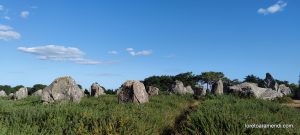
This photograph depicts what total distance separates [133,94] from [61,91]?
4.79 metres

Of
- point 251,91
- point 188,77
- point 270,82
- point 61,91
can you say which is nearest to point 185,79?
point 188,77

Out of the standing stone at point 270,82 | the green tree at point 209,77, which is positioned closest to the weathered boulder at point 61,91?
the standing stone at point 270,82

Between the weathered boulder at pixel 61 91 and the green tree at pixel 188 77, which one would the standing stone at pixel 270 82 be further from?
the green tree at pixel 188 77

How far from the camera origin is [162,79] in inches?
3511

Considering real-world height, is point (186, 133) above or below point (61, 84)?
below

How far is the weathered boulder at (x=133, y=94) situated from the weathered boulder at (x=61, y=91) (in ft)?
9.52

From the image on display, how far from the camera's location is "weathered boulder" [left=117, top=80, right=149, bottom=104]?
83.0ft

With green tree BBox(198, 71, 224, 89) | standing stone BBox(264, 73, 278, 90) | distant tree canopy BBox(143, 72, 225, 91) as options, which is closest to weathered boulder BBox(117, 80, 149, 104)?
standing stone BBox(264, 73, 278, 90)

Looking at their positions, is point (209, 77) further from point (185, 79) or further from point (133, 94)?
point (133, 94)

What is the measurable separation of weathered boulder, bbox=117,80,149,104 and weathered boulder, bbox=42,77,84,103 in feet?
9.52

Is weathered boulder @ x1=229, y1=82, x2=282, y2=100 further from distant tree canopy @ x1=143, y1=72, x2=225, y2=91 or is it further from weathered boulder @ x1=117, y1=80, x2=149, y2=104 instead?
distant tree canopy @ x1=143, y1=72, x2=225, y2=91

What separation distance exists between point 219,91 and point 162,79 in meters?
50.5

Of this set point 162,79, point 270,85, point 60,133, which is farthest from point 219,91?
point 162,79

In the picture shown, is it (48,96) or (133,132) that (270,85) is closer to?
(48,96)
